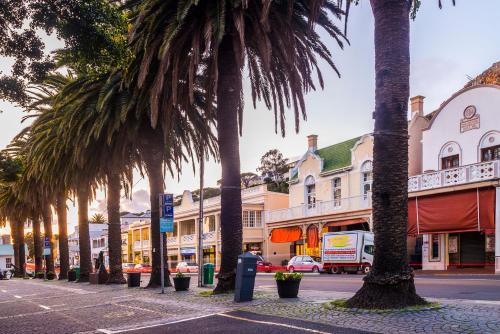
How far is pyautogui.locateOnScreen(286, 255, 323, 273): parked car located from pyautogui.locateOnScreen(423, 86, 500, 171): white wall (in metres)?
10.3

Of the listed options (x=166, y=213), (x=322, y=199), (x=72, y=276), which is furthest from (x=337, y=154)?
(x=166, y=213)

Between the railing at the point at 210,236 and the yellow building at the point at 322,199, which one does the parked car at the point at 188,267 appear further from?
the yellow building at the point at 322,199

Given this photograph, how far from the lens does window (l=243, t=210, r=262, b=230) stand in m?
55.0

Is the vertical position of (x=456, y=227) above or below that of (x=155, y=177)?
below

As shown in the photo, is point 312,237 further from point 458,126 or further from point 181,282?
point 181,282

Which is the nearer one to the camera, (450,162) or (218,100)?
(218,100)

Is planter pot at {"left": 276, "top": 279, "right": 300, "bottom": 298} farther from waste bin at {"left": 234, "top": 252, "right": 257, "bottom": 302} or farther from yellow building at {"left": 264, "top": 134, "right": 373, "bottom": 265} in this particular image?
yellow building at {"left": 264, "top": 134, "right": 373, "bottom": 265}

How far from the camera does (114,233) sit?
2906cm

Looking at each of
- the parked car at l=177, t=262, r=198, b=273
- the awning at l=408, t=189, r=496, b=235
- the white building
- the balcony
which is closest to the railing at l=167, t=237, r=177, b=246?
the parked car at l=177, t=262, r=198, b=273

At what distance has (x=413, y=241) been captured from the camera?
40031 mm

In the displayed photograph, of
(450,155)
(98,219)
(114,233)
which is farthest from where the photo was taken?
(98,219)

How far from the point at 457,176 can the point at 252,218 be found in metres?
26.6

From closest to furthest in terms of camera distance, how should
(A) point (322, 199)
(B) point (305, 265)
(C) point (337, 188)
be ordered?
(B) point (305, 265) → (C) point (337, 188) → (A) point (322, 199)

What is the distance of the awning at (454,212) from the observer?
30359mm
